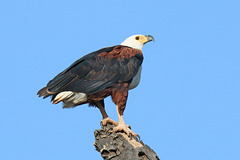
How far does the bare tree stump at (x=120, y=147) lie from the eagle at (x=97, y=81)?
22 cm

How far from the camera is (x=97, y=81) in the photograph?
8367 mm

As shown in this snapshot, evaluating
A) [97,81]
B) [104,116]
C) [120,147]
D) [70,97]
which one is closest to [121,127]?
[120,147]

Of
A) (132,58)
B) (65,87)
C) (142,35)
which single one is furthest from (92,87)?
(142,35)

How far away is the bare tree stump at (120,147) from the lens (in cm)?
796

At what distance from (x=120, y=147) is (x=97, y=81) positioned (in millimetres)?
1461

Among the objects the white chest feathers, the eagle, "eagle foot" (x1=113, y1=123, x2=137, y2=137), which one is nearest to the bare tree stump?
"eagle foot" (x1=113, y1=123, x2=137, y2=137)

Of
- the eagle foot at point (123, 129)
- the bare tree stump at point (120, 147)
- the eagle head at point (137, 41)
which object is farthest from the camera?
the eagle head at point (137, 41)

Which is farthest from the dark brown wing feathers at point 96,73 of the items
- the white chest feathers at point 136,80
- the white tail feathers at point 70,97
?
the white chest feathers at point 136,80

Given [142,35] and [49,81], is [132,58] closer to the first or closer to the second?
[142,35]

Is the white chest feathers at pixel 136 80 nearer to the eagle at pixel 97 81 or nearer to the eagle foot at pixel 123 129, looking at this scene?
the eagle at pixel 97 81

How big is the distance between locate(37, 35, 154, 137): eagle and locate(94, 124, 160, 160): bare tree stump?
215 mm

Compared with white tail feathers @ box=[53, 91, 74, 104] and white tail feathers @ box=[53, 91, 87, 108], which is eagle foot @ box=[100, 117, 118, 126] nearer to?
white tail feathers @ box=[53, 91, 87, 108]

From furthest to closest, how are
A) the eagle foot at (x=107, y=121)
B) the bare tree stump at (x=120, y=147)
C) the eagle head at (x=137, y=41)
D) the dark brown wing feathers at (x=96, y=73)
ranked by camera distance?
1. the eagle head at (x=137, y=41)
2. the eagle foot at (x=107, y=121)
3. the dark brown wing feathers at (x=96, y=73)
4. the bare tree stump at (x=120, y=147)

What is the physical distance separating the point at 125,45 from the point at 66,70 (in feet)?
5.37
